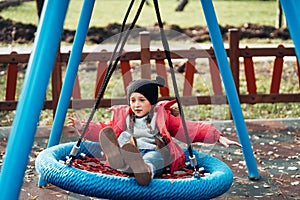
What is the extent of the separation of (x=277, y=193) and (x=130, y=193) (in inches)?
81.1

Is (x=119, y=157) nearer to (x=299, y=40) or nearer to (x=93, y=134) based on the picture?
(x=93, y=134)

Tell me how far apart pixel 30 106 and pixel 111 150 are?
1182 mm

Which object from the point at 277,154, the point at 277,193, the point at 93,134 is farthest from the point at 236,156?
the point at 93,134

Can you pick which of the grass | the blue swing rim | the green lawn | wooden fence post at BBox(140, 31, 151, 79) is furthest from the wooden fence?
the green lawn

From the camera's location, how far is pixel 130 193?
307cm

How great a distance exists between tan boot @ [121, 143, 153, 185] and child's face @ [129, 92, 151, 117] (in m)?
0.51

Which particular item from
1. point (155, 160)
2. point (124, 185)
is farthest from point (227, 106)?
point (124, 185)

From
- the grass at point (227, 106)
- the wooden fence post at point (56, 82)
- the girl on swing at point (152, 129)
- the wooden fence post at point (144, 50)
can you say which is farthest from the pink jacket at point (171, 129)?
the wooden fence post at point (56, 82)

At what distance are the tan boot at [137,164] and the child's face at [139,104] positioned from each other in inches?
20.0

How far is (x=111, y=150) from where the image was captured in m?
3.36

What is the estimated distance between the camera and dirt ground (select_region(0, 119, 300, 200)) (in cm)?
479

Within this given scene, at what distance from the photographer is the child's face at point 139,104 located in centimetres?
373

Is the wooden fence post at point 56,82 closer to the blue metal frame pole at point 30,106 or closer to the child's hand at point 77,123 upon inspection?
the child's hand at point 77,123

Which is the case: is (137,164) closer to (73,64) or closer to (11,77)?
(73,64)
